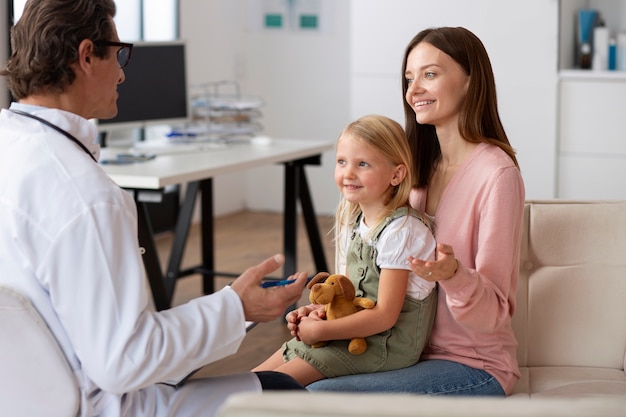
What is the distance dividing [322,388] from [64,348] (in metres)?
0.62

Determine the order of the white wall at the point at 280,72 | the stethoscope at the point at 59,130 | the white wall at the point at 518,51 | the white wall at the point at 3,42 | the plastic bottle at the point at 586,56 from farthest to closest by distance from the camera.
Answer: the white wall at the point at 280,72 < the plastic bottle at the point at 586,56 < the white wall at the point at 518,51 < the white wall at the point at 3,42 < the stethoscope at the point at 59,130

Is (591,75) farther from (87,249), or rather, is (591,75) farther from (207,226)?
(87,249)

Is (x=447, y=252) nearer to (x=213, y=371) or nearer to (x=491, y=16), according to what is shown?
(x=213, y=371)

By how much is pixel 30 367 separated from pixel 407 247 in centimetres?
79

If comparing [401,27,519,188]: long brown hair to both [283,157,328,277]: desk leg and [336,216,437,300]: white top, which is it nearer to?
[336,216,437,300]: white top

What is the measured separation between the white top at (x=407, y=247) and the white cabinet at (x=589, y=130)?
3065 mm

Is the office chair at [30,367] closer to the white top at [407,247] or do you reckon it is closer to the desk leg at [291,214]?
the white top at [407,247]

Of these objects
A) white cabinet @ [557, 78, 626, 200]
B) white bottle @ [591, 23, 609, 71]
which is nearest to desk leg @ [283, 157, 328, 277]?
white cabinet @ [557, 78, 626, 200]

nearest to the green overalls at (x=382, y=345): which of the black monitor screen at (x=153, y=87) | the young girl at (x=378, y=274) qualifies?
the young girl at (x=378, y=274)

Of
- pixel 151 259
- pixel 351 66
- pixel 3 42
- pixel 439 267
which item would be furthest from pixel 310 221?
pixel 439 267

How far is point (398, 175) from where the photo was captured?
6.65ft

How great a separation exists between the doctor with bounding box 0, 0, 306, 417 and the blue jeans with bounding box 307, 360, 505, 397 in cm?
35

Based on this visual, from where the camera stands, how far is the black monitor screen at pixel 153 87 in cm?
405

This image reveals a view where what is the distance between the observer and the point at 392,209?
79.1 inches
